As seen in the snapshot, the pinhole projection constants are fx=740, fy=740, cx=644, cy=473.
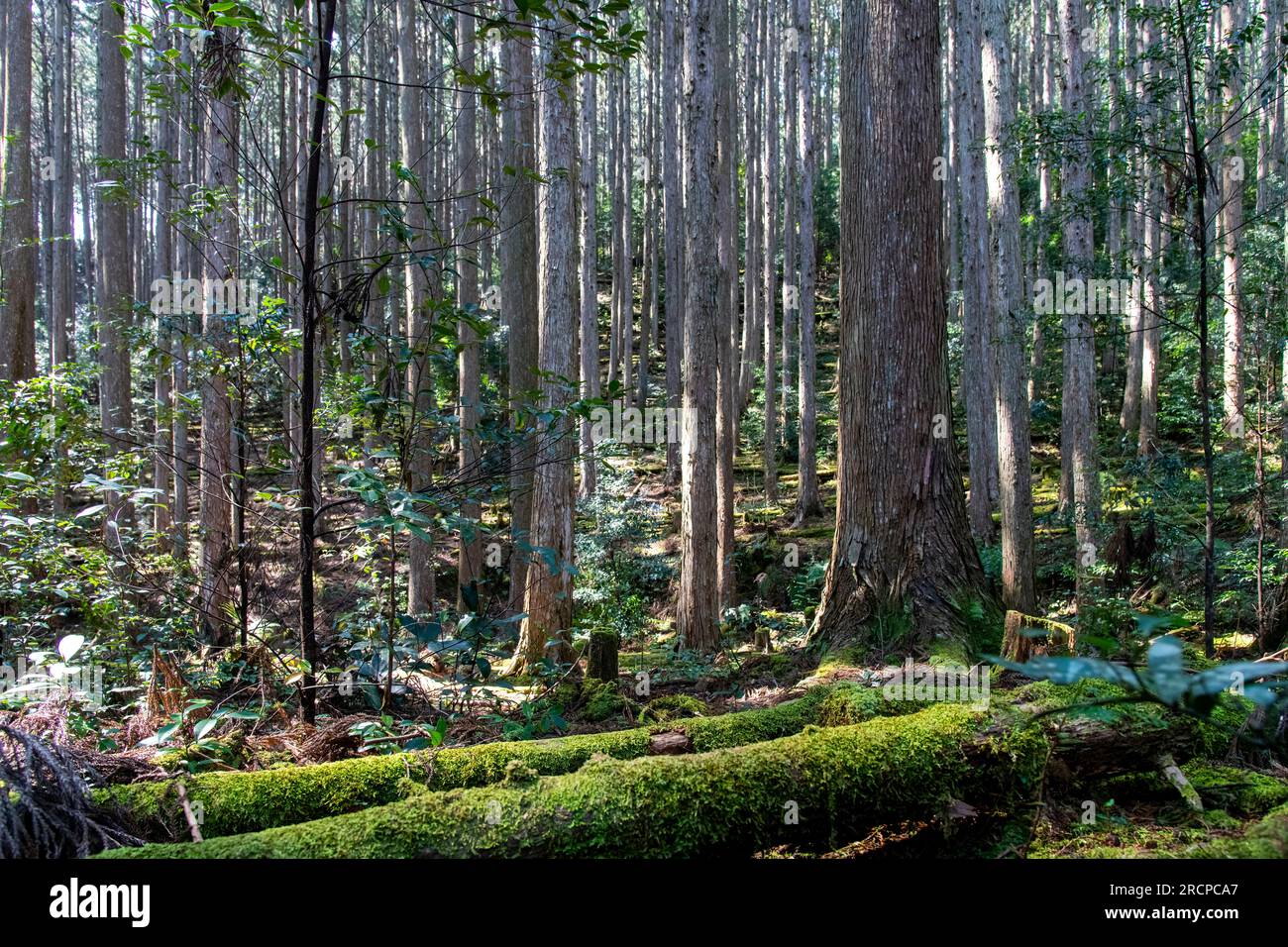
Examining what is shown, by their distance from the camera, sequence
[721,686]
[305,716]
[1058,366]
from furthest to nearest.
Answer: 1. [1058,366]
2. [721,686]
3. [305,716]

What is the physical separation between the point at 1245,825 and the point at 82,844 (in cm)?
360

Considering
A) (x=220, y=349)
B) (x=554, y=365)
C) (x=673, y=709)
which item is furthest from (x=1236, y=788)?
(x=554, y=365)

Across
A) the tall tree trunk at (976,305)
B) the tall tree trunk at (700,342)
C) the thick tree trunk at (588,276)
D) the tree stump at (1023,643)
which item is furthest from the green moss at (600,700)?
the tall tree trunk at (976,305)

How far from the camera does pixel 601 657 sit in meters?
5.61

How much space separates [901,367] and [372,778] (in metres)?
4.17

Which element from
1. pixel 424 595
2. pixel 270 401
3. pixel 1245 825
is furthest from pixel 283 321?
pixel 424 595

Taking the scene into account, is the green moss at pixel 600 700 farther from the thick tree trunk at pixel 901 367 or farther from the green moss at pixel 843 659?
the thick tree trunk at pixel 901 367

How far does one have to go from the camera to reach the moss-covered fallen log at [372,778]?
2.46 metres

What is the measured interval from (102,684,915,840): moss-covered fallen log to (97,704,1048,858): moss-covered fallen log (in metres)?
0.18

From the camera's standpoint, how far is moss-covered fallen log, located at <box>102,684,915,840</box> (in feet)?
8.07

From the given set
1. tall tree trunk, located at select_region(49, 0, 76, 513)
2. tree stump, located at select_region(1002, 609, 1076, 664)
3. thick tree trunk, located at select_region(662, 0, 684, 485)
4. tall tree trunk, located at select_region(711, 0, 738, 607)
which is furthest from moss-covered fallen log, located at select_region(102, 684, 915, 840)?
tall tree trunk, located at select_region(49, 0, 76, 513)

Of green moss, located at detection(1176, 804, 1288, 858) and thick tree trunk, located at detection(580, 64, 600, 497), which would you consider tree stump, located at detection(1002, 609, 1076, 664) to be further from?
thick tree trunk, located at detection(580, 64, 600, 497)

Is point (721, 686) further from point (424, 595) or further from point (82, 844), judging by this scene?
point (424, 595)
